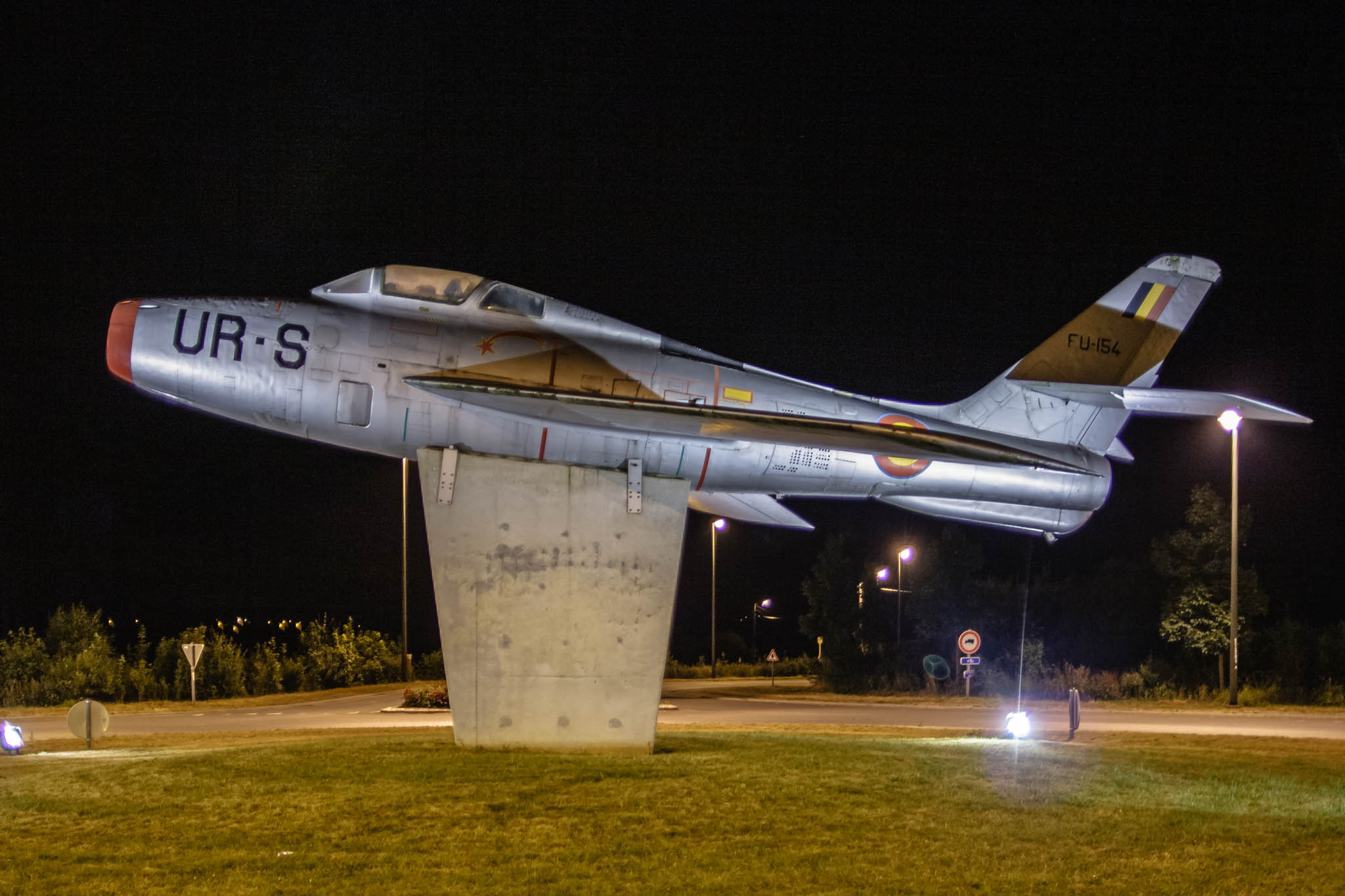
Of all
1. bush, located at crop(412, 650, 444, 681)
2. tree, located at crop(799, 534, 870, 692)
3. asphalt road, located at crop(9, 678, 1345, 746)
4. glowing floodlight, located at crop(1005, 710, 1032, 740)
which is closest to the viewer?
glowing floodlight, located at crop(1005, 710, 1032, 740)

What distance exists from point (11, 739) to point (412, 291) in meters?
9.17

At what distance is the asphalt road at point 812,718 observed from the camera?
2025cm

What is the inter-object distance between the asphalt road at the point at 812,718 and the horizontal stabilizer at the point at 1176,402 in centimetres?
837

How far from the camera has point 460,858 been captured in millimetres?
8047

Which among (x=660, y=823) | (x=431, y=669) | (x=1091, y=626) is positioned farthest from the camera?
(x=431, y=669)

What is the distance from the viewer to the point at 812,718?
23578 millimetres

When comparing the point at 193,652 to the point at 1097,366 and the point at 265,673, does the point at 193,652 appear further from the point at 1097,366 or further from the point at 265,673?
the point at 1097,366

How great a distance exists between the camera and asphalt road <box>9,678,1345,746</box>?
20250 mm

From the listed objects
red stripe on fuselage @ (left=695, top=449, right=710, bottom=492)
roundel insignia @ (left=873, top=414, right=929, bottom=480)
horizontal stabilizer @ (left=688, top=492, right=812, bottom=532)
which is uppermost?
roundel insignia @ (left=873, top=414, right=929, bottom=480)

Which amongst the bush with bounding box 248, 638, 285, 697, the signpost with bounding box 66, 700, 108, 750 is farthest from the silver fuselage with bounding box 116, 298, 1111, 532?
the bush with bounding box 248, 638, 285, 697

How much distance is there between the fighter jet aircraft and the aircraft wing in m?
0.02

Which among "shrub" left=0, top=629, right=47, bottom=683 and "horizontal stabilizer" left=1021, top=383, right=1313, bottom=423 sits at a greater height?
"horizontal stabilizer" left=1021, top=383, right=1313, bottom=423

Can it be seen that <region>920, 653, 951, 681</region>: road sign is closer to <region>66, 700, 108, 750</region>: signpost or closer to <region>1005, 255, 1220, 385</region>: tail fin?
<region>1005, 255, 1220, 385</region>: tail fin

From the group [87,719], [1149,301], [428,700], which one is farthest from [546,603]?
[428,700]
